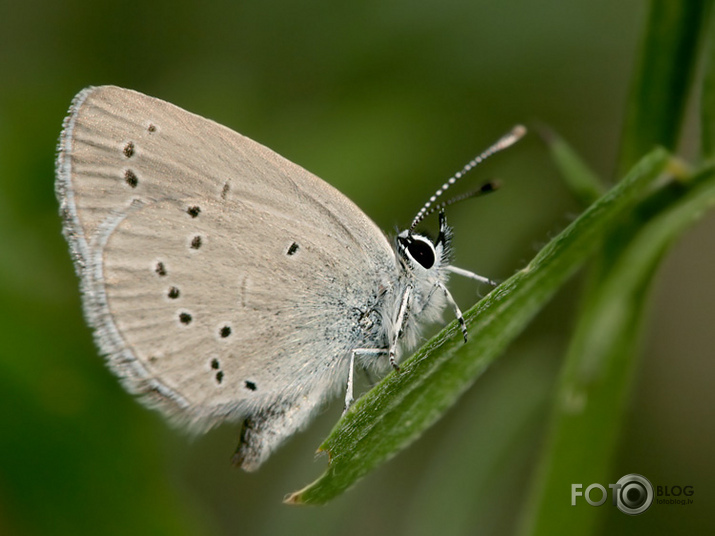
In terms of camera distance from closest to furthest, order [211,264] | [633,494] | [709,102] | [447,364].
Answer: [447,364] → [709,102] → [211,264] → [633,494]

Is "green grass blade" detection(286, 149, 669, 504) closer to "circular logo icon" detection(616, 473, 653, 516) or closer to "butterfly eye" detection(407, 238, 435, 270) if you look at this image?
"butterfly eye" detection(407, 238, 435, 270)

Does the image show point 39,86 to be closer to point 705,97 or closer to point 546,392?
point 546,392

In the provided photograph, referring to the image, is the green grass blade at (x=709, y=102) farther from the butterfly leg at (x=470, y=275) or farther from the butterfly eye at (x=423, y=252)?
the butterfly eye at (x=423, y=252)

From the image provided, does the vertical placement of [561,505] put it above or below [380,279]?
below

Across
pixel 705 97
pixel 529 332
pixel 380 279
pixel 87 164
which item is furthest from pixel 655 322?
pixel 87 164

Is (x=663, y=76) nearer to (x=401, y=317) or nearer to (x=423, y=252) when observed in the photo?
(x=423, y=252)

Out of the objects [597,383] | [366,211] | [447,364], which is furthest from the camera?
[366,211]

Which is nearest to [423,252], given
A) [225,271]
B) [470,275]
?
[470,275]

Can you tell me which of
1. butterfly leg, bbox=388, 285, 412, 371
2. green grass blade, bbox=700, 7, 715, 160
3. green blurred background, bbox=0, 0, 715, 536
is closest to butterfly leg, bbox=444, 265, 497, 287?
butterfly leg, bbox=388, 285, 412, 371
